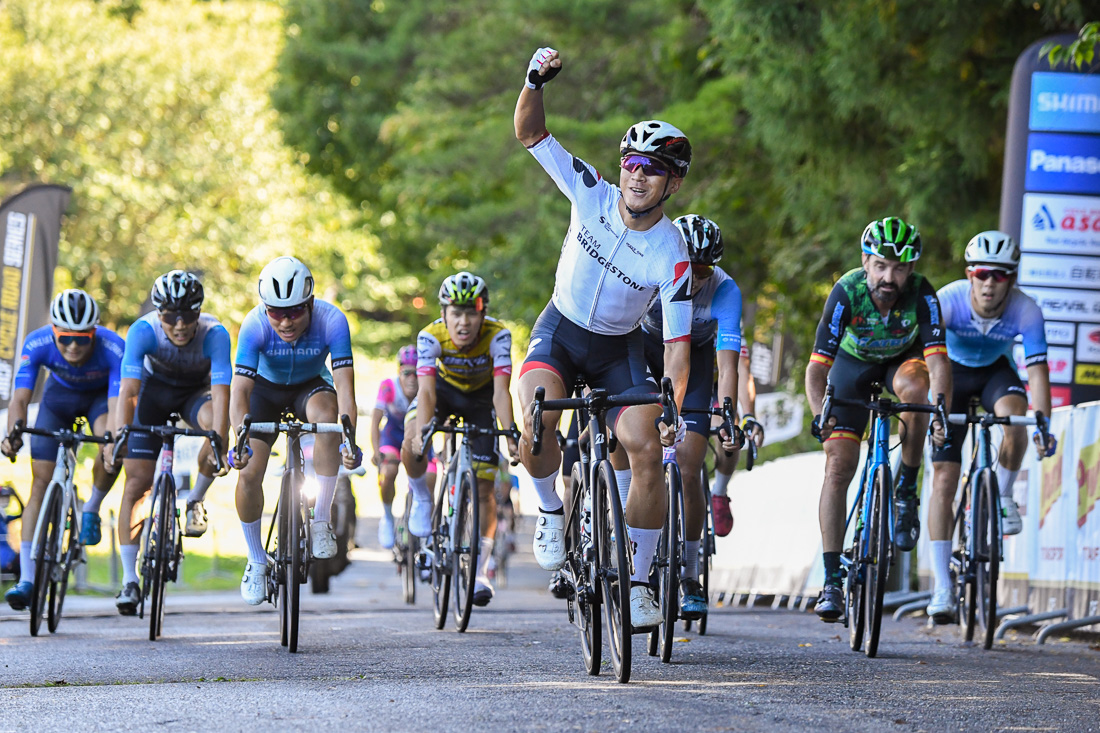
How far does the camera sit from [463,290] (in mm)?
10828

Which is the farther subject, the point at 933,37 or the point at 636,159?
the point at 933,37

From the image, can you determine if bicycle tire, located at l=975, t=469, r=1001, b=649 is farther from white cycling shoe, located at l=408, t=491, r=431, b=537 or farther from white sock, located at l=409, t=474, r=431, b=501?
white sock, located at l=409, t=474, r=431, b=501

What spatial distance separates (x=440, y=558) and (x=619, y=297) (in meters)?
3.95

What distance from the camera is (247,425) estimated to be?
8.63 m

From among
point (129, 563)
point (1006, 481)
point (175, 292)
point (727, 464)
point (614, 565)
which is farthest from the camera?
point (727, 464)

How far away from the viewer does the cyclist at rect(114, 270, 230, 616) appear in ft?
33.1

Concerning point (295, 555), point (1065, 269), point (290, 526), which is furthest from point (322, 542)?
point (1065, 269)

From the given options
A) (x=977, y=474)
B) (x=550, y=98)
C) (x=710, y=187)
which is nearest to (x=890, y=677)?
(x=977, y=474)

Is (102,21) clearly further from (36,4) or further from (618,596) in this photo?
(618,596)

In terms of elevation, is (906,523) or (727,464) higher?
(727,464)

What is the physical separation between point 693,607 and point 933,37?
809 cm

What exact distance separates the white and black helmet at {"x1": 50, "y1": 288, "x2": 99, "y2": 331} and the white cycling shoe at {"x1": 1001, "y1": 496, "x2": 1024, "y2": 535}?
6185mm

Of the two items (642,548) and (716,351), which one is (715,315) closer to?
(716,351)

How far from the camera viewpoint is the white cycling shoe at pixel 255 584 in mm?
8821
